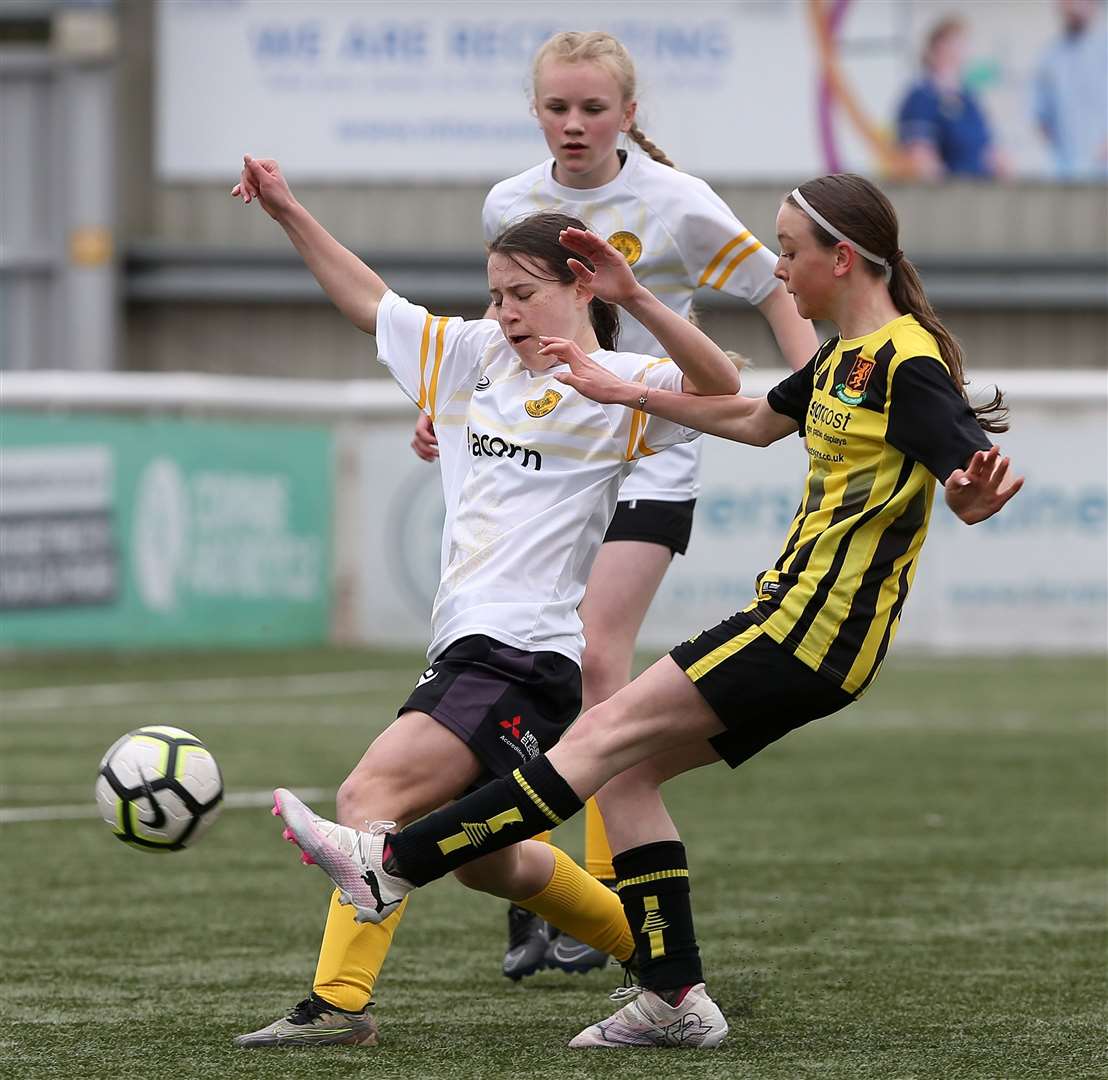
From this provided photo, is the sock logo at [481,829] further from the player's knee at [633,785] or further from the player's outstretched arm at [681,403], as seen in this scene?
the player's outstretched arm at [681,403]

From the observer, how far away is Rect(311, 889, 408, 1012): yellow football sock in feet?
13.9

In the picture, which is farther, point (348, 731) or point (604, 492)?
point (348, 731)

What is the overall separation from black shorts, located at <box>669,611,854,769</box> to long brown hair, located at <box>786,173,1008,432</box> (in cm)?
59

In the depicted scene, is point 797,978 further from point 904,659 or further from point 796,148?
point 796,148

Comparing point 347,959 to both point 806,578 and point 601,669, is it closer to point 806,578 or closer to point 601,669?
point 806,578

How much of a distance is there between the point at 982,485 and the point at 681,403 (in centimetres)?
Answer: 76

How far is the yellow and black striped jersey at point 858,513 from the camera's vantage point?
13.2 ft

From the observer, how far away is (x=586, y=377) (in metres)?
4.23

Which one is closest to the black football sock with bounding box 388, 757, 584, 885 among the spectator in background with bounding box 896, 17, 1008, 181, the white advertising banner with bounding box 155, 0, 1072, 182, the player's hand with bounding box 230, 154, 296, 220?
the player's hand with bounding box 230, 154, 296, 220

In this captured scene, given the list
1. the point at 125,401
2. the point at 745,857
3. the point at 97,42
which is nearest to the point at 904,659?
the point at 125,401

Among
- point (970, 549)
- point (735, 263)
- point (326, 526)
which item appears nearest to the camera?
point (735, 263)

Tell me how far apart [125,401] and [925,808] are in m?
8.63

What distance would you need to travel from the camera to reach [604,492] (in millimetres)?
4402

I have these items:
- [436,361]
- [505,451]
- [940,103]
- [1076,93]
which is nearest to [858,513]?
[505,451]
